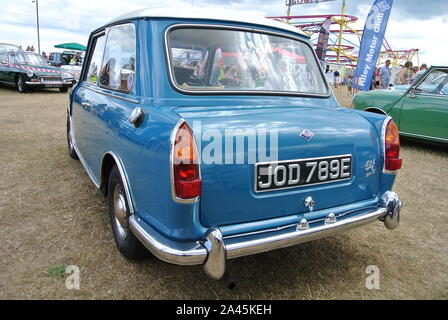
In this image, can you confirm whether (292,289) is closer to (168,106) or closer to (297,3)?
(168,106)

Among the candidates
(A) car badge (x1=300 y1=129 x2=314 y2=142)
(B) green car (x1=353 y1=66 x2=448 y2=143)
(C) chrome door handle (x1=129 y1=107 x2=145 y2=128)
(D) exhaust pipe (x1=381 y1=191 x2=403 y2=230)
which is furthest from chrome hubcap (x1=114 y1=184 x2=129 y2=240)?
(B) green car (x1=353 y1=66 x2=448 y2=143)

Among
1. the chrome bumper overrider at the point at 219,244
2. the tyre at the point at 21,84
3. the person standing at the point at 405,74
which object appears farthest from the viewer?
the tyre at the point at 21,84

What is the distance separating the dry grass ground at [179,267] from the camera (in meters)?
2.43

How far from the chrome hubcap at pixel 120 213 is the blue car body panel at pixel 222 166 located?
274 mm

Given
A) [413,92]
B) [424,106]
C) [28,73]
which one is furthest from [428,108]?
[28,73]

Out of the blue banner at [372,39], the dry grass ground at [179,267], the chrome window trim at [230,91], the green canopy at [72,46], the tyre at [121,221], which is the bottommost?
the dry grass ground at [179,267]

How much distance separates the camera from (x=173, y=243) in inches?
77.8

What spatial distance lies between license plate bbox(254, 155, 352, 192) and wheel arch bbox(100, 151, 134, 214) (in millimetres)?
849

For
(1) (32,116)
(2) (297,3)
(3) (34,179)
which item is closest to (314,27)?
(2) (297,3)

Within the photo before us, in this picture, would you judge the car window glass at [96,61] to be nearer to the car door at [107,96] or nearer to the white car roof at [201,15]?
the car door at [107,96]

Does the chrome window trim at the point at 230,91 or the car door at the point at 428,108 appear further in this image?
the car door at the point at 428,108

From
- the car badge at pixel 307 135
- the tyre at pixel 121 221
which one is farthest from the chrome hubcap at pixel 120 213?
the car badge at pixel 307 135

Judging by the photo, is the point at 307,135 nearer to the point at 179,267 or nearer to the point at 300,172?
the point at 300,172
